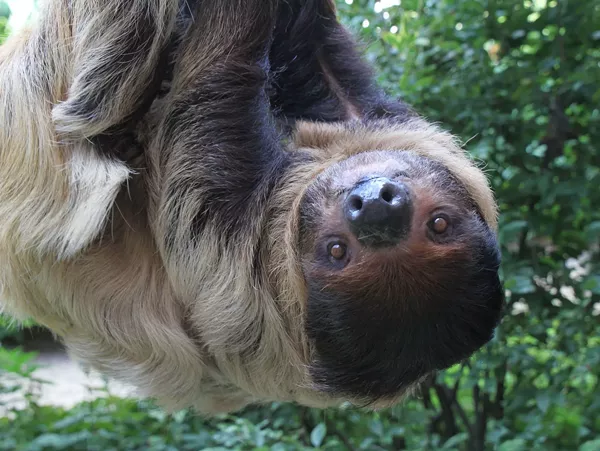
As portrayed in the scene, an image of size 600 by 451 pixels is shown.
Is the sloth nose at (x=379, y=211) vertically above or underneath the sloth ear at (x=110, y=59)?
underneath

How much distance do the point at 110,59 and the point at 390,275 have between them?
3.62 feet

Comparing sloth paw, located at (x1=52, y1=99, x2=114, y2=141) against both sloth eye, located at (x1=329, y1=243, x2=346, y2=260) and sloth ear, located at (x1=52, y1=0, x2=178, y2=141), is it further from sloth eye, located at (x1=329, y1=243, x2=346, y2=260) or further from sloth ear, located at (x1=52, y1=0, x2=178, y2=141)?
sloth eye, located at (x1=329, y1=243, x2=346, y2=260)

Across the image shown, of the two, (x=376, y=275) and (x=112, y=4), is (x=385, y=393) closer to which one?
(x=376, y=275)

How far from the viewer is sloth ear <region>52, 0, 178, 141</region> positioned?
204 centimetres

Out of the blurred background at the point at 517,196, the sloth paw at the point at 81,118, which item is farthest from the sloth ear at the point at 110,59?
the blurred background at the point at 517,196

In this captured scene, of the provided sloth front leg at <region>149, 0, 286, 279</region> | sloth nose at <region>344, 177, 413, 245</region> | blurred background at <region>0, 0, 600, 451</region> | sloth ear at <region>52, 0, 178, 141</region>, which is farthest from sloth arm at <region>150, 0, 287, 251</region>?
blurred background at <region>0, 0, 600, 451</region>

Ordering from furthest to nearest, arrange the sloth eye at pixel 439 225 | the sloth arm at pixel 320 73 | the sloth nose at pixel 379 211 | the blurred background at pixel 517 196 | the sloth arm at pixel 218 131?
the blurred background at pixel 517 196 < the sloth arm at pixel 320 73 < the sloth arm at pixel 218 131 < the sloth eye at pixel 439 225 < the sloth nose at pixel 379 211

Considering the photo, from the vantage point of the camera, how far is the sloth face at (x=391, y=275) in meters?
1.96

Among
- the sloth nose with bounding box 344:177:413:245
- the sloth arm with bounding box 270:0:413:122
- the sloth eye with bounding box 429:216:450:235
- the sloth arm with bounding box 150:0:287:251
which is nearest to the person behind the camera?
the sloth nose with bounding box 344:177:413:245

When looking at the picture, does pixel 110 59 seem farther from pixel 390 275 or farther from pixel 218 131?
pixel 390 275

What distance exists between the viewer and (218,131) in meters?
2.15

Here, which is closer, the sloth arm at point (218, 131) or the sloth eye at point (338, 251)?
the sloth eye at point (338, 251)

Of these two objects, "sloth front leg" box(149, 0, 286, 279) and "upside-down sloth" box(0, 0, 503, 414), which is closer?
"upside-down sloth" box(0, 0, 503, 414)

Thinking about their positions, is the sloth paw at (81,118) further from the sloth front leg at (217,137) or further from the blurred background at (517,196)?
the blurred background at (517,196)
